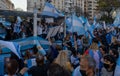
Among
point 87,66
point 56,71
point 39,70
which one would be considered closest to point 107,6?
point 39,70

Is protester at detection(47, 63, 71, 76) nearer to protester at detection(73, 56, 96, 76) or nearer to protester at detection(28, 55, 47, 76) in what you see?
protester at detection(73, 56, 96, 76)

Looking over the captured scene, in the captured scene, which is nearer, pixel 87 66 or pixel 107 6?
pixel 87 66

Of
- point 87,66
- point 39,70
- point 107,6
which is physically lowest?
point 107,6

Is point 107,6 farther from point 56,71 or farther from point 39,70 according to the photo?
point 56,71

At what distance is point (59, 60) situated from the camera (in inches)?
310

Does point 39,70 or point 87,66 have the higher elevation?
point 87,66

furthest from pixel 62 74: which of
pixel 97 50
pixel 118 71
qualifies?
pixel 97 50

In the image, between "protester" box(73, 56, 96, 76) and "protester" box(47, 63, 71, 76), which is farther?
"protester" box(73, 56, 96, 76)

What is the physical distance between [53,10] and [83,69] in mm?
11344

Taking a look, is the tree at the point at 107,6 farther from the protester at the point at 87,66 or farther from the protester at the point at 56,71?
the protester at the point at 56,71

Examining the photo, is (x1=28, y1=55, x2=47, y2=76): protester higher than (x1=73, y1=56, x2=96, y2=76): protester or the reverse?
the reverse

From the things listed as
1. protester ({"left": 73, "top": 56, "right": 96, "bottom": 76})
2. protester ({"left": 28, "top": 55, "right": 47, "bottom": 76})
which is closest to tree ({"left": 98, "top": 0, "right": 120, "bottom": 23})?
protester ({"left": 28, "top": 55, "right": 47, "bottom": 76})

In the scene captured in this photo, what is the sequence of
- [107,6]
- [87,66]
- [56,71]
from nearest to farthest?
1. [56,71]
2. [87,66]
3. [107,6]

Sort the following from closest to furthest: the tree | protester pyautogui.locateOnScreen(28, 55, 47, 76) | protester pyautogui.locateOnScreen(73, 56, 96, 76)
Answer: protester pyautogui.locateOnScreen(73, 56, 96, 76)
protester pyautogui.locateOnScreen(28, 55, 47, 76)
the tree
